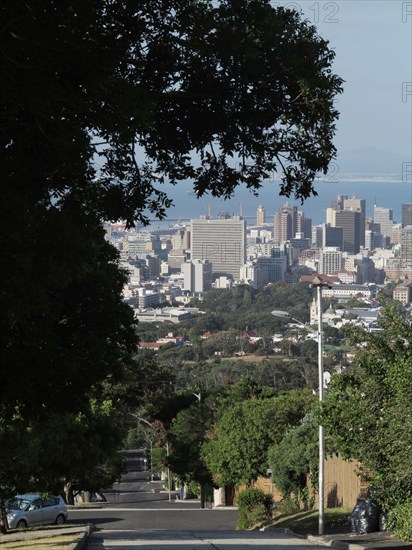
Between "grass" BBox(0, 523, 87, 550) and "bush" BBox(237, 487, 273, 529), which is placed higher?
"grass" BBox(0, 523, 87, 550)

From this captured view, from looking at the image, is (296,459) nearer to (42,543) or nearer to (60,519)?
(60,519)

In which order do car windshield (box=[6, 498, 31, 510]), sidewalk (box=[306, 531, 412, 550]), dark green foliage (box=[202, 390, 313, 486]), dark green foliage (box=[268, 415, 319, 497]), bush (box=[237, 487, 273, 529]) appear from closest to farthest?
sidewalk (box=[306, 531, 412, 550]) < car windshield (box=[6, 498, 31, 510]) < bush (box=[237, 487, 273, 529]) < dark green foliage (box=[268, 415, 319, 497]) < dark green foliage (box=[202, 390, 313, 486])

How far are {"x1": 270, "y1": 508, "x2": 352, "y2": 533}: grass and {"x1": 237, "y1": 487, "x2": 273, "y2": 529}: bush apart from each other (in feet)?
4.04

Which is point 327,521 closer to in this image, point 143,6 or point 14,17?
point 143,6

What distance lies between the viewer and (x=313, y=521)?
30.1 metres

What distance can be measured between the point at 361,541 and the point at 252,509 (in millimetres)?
14648

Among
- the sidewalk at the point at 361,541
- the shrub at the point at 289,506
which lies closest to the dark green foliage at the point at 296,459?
the shrub at the point at 289,506

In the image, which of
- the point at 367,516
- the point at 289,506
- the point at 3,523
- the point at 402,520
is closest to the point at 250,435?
the point at 289,506

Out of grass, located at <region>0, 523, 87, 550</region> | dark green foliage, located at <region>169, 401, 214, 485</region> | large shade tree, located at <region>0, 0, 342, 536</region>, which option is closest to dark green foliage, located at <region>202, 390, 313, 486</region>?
dark green foliage, located at <region>169, 401, 214, 485</region>

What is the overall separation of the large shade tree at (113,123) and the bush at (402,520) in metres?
6.84

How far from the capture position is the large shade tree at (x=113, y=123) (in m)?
8.09

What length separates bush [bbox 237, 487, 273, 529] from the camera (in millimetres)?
35688

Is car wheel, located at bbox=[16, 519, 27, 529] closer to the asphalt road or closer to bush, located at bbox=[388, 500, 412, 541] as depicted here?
the asphalt road

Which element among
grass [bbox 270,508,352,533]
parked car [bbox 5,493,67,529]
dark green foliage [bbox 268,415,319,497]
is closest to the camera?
grass [bbox 270,508,352,533]
